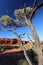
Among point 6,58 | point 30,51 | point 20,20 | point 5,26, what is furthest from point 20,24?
point 30,51

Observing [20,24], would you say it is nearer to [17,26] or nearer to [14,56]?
[17,26]

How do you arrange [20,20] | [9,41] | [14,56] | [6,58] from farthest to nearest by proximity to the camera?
[9,41] → [14,56] → [6,58] → [20,20]

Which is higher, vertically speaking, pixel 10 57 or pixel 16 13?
pixel 16 13

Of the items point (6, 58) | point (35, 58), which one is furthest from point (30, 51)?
point (6, 58)

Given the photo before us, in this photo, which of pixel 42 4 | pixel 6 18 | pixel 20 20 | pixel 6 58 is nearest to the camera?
pixel 42 4

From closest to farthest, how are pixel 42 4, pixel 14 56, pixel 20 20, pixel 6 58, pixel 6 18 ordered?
pixel 42 4 < pixel 20 20 < pixel 6 18 < pixel 6 58 < pixel 14 56

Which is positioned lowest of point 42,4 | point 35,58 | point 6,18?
point 35,58

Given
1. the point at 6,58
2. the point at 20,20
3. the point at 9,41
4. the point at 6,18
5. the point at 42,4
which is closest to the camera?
the point at 42,4

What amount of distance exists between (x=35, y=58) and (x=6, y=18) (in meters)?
5.99

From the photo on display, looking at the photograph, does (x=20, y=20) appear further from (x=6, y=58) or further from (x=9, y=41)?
(x=9, y=41)

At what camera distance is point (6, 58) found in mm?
16812

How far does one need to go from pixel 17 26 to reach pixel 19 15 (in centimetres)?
86

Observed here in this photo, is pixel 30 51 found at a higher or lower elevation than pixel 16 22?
lower

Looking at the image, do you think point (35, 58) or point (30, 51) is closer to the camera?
point (35, 58)
